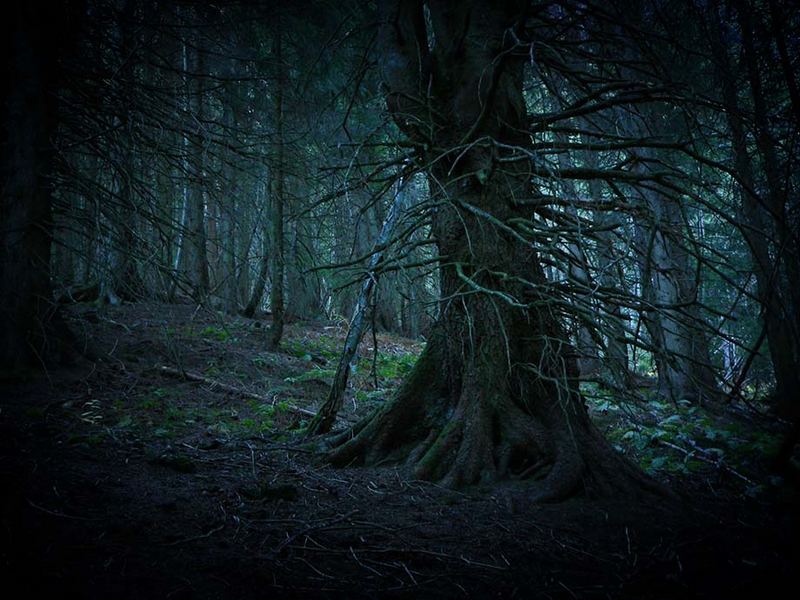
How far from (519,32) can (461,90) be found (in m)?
0.72

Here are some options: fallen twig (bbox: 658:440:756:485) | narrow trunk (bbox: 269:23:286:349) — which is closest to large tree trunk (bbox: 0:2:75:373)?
narrow trunk (bbox: 269:23:286:349)

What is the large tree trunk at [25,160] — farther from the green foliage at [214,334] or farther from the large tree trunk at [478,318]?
the green foliage at [214,334]

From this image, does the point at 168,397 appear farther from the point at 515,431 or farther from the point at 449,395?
the point at 515,431

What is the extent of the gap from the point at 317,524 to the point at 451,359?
187cm

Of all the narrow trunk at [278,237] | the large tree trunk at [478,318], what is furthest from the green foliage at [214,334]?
the large tree trunk at [478,318]

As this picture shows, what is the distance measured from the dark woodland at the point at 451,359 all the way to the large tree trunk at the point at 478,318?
3cm

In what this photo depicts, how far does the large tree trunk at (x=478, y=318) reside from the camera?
12.9 ft

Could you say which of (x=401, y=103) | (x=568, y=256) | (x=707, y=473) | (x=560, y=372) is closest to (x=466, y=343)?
(x=560, y=372)

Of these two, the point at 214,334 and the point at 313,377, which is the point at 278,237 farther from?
the point at 214,334

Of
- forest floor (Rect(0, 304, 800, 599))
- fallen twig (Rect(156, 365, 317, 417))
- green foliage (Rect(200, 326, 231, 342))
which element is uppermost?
green foliage (Rect(200, 326, 231, 342))

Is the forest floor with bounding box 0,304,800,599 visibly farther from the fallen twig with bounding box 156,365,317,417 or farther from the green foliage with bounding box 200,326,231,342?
the green foliage with bounding box 200,326,231,342

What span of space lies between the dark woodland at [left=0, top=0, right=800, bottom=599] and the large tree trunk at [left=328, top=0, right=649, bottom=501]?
0.03m

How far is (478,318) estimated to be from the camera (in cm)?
422

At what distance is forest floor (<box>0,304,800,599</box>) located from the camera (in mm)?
2404
